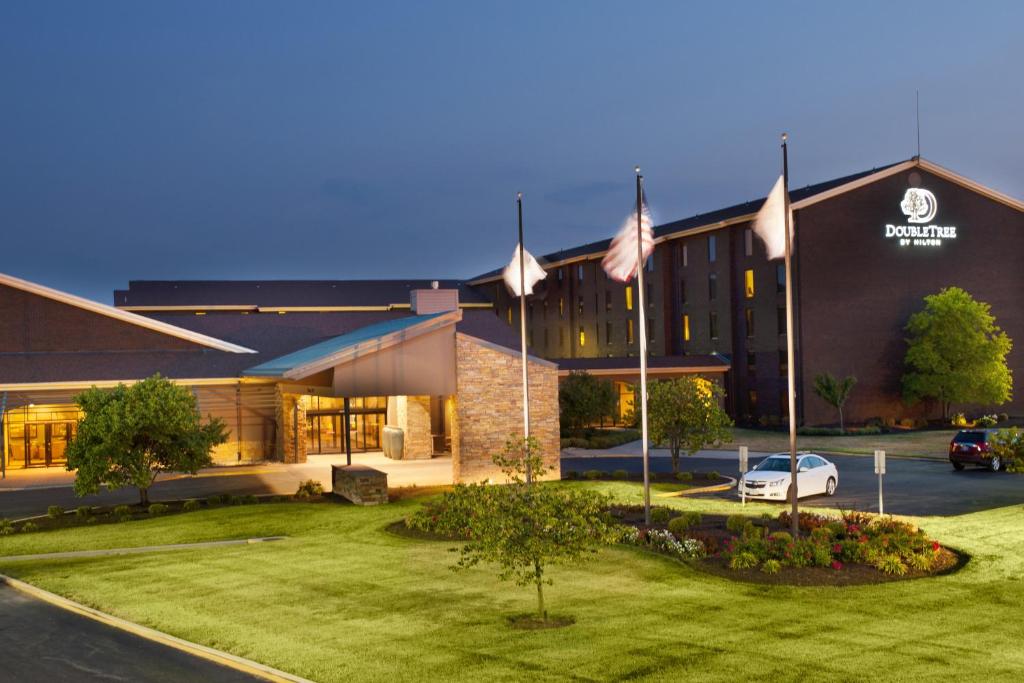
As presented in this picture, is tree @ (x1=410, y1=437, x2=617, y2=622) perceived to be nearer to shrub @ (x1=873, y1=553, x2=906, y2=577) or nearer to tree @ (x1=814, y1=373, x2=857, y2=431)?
shrub @ (x1=873, y1=553, x2=906, y2=577)

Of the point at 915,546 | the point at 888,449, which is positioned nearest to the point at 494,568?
the point at 915,546

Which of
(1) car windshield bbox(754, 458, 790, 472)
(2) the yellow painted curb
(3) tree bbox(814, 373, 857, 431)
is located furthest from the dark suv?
(3) tree bbox(814, 373, 857, 431)

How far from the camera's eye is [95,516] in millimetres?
29453

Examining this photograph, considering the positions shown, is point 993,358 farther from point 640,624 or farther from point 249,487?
point 640,624

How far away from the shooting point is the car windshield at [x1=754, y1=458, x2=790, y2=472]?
32.6 metres

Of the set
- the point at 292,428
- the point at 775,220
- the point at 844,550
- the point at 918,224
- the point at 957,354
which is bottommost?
the point at 844,550

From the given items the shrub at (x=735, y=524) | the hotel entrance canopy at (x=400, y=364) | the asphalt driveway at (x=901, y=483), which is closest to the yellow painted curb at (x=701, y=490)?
the asphalt driveway at (x=901, y=483)

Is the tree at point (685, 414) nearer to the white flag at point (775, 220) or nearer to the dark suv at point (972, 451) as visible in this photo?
the dark suv at point (972, 451)

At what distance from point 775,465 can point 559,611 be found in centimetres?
1760

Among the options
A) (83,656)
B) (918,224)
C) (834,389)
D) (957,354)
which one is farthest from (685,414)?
(918,224)

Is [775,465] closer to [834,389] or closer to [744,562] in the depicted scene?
[744,562]

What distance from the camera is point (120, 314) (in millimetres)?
46375

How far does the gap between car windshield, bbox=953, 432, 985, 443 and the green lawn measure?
52.4 feet

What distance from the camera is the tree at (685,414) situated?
36625 millimetres
